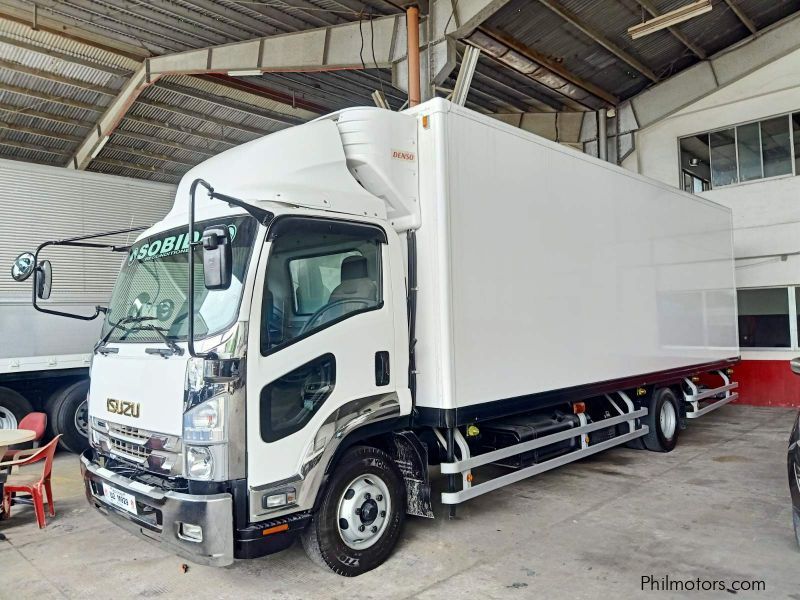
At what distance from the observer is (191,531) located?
3.32 metres

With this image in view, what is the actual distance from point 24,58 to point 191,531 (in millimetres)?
9700

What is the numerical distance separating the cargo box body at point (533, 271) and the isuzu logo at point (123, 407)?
1858 mm

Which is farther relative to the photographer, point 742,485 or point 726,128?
point 726,128

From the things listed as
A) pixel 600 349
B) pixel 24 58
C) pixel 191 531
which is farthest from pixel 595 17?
pixel 191 531

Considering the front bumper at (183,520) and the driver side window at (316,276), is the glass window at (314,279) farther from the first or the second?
the front bumper at (183,520)

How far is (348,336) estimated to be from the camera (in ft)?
12.5

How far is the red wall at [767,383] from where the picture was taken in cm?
1135

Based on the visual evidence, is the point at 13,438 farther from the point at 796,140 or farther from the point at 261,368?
the point at 796,140

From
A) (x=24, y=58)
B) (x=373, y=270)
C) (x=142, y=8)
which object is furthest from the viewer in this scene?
(x=24, y=58)

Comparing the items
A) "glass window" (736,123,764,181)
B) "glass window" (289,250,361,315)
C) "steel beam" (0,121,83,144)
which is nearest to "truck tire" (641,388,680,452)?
"glass window" (289,250,361,315)

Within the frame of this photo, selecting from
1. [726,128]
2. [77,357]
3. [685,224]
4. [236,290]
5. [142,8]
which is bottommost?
[77,357]

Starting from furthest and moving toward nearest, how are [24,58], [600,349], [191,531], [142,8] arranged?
[24,58]
[142,8]
[600,349]
[191,531]

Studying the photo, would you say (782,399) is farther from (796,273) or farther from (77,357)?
(77,357)

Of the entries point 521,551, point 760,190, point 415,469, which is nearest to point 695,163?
point 760,190
